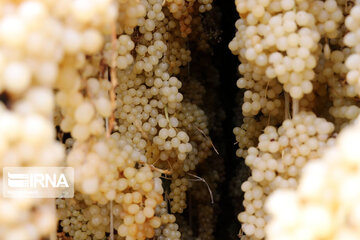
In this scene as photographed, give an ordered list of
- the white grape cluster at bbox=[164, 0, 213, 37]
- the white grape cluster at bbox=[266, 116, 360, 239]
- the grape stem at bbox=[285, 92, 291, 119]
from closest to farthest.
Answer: the white grape cluster at bbox=[266, 116, 360, 239]
the grape stem at bbox=[285, 92, 291, 119]
the white grape cluster at bbox=[164, 0, 213, 37]

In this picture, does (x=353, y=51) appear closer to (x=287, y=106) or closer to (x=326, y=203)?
(x=287, y=106)

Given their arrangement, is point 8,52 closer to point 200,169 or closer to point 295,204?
point 295,204

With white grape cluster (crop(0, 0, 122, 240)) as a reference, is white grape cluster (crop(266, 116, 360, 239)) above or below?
below

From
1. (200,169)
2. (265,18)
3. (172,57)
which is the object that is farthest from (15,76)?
(200,169)

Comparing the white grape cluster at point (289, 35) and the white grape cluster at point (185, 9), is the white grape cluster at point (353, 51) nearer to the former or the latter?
the white grape cluster at point (289, 35)

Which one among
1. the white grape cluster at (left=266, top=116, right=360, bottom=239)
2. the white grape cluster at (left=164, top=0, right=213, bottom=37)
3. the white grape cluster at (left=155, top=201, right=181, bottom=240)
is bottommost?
the white grape cluster at (left=266, top=116, right=360, bottom=239)

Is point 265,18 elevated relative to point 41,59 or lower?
elevated

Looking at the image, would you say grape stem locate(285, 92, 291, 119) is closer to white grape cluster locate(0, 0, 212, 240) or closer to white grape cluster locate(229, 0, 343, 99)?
white grape cluster locate(229, 0, 343, 99)

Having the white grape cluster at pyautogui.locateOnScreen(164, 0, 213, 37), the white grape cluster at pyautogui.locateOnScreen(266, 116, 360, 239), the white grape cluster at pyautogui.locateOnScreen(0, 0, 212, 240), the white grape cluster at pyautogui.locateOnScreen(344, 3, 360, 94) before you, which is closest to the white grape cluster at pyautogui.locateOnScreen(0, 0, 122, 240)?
the white grape cluster at pyautogui.locateOnScreen(0, 0, 212, 240)

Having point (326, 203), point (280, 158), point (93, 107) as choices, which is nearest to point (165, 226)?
point (280, 158)

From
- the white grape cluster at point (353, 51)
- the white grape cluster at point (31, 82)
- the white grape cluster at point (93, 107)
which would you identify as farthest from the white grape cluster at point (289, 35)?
the white grape cluster at point (31, 82)

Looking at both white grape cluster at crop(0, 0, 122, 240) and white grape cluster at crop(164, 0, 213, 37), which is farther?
white grape cluster at crop(164, 0, 213, 37)
